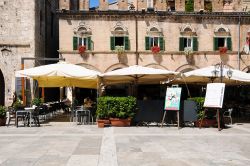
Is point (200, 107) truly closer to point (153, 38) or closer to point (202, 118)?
point (202, 118)

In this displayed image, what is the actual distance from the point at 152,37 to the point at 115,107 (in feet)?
52.2

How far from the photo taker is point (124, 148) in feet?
34.7

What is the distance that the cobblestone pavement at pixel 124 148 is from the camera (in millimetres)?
8806

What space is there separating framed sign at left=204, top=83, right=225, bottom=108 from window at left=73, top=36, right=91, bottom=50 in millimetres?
16410

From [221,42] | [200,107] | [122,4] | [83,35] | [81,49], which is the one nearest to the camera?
[200,107]

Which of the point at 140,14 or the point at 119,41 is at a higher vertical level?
the point at 140,14

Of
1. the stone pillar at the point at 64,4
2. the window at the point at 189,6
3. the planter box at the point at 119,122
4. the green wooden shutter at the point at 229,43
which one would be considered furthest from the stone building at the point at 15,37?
the green wooden shutter at the point at 229,43

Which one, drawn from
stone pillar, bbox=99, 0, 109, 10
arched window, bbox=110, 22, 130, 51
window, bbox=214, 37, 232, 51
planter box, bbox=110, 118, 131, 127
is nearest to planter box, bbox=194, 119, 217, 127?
planter box, bbox=110, 118, 131, 127

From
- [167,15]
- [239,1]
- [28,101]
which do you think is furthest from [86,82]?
[239,1]

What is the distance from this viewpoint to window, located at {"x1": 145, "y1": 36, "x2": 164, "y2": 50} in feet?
103

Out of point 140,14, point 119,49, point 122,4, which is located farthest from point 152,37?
point 122,4

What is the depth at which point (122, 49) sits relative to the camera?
102 ft

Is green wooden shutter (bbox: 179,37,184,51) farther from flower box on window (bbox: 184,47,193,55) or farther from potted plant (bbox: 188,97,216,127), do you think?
potted plant (bbox: 188,97,216,127)

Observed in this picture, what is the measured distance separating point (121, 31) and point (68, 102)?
6993 millimetres
